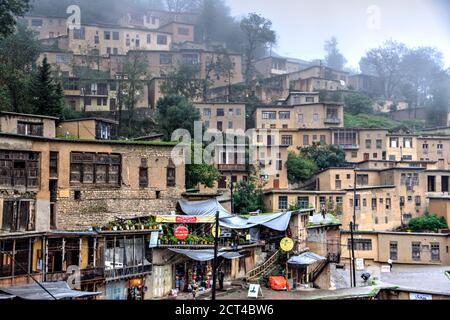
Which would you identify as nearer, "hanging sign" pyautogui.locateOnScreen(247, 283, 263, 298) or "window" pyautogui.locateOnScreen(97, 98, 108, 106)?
"hanging sign" pyautogui.locateOnScreen(247, 283, 263, 298)

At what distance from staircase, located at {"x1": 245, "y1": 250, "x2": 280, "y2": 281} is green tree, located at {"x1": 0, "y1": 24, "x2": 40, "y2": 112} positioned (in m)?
10.1

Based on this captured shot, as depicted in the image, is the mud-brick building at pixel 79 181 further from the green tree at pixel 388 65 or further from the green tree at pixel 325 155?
the green tree at pixel 388 65

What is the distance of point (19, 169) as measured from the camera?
13.6 meters

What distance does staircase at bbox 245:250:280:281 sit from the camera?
49.9 ft

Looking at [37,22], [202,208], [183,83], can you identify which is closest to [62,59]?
[37,22]

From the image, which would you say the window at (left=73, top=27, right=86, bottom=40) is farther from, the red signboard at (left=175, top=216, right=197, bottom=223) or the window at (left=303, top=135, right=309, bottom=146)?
the red signboard at (left=175, top=216, right=197, bottom=223)

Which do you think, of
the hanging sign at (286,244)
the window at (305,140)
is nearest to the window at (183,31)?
the window at (305,140)

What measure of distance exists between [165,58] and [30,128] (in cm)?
1876

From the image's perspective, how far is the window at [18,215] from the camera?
13031mm

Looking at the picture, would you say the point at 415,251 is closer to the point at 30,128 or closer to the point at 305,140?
the point at 305,140

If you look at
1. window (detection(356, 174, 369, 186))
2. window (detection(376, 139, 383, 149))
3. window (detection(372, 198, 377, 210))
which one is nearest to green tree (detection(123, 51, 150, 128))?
window (detection(356, 174, 369, 186))

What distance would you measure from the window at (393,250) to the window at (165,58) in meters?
17.5
